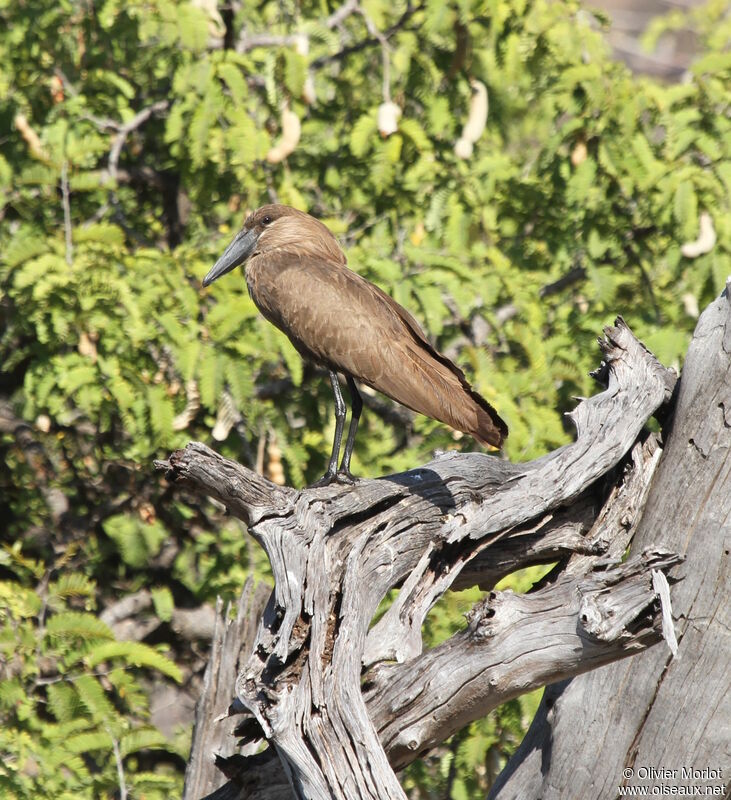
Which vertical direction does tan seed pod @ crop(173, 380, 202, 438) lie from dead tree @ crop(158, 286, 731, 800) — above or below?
below

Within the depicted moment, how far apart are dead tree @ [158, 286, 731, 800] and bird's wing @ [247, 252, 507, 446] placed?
23 centimetres

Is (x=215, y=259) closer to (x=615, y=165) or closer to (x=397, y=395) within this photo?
(x=397, y=395)

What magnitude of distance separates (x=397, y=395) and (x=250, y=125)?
190 centimetres

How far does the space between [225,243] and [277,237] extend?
1.38 ft

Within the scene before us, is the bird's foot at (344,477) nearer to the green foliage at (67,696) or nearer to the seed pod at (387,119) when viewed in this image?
the green foliage at (67,696)

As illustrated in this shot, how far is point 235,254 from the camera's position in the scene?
5219 millimetres

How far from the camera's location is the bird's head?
5184 millimetres

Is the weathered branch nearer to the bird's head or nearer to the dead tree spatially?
the dead tree

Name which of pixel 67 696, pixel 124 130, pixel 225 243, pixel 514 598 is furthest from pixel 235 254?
pixel 514 598

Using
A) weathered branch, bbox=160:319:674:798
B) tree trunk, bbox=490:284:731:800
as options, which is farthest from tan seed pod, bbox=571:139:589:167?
tree trunk, bbox=490:284:731:800

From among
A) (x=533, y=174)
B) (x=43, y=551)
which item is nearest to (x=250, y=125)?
(x=533, y=174)

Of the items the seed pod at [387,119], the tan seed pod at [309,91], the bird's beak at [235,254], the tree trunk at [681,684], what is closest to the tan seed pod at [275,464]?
the bird's beak at [235,254]

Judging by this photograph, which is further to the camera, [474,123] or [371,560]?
[474,123]
